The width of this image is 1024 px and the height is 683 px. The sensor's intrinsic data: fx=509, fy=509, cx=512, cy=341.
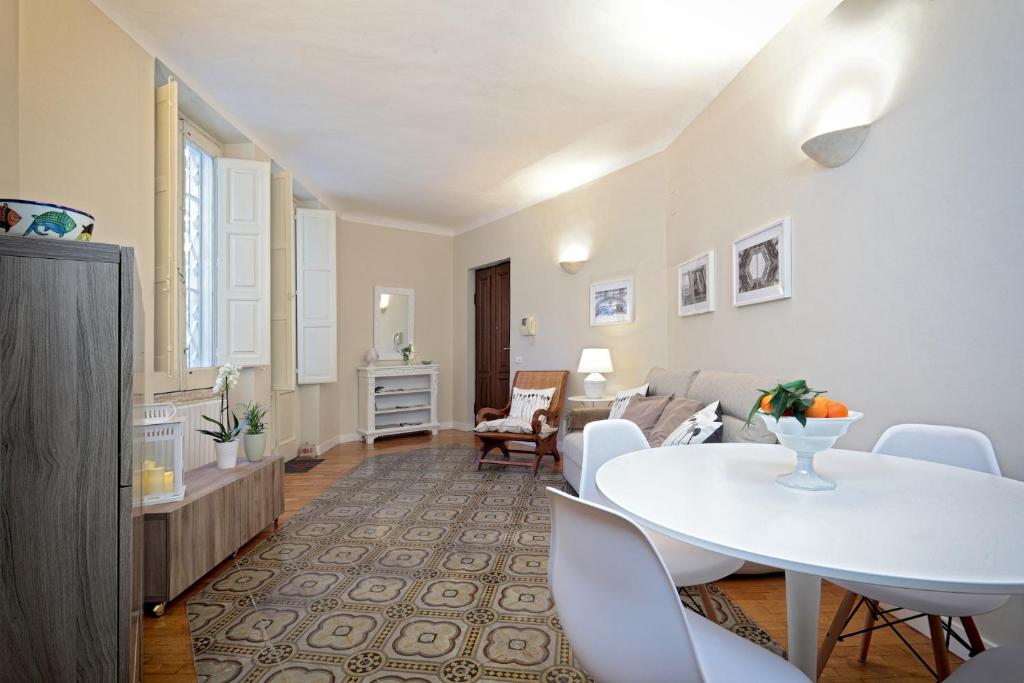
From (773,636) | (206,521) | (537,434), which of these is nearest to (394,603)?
(206,521)

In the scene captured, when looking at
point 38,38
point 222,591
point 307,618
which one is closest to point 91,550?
point 307,618

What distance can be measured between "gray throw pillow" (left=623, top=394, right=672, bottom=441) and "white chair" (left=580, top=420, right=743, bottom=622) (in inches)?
50.8

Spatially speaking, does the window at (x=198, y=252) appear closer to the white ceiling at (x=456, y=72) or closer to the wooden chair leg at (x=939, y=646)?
the white ceiling at (x=456, y=72)

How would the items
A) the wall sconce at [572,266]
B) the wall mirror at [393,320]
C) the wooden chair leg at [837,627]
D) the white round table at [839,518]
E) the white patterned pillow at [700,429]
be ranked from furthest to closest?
1. the wall mirror at [393,320]
2. the wall sconce at [572,266]
3. the white patterned pillow at [700,429]
4. the wooden chair leg at [837,627]
5. the white round table at [839,518]

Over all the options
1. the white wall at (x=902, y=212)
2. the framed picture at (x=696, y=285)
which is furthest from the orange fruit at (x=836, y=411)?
the framed picture at (x=696, y=285)

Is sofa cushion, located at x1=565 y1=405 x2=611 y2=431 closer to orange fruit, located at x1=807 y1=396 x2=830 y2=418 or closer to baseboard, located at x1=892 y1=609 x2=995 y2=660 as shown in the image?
baseboard, located at x1=892 y1=609 x2=995 y2=660

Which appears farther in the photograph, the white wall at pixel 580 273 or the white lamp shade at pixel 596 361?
the white lamp shade at pixel 596 361

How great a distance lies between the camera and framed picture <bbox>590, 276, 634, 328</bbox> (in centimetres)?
473

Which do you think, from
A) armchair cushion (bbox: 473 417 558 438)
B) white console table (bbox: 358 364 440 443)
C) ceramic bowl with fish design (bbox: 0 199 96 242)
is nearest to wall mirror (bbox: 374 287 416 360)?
white console table (bbox: 358 364 440 443)

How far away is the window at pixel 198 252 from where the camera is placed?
3535 millimetres

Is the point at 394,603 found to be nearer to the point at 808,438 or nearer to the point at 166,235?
the point at 808,438

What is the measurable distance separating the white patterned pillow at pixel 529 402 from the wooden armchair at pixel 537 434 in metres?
0.07

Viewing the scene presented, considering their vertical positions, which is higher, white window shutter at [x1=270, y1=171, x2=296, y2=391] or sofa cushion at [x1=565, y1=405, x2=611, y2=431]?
white window shutter at [x1=270, y1=171, x2=296, y2=391]

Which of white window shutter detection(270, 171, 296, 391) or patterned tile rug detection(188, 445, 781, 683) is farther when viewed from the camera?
white window shutter detection(270, 171, 296, 391)
